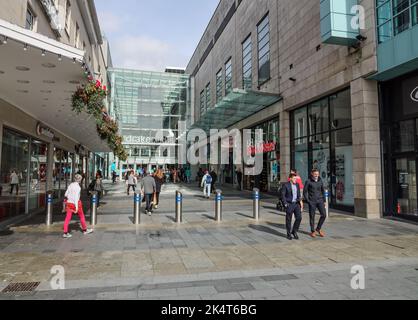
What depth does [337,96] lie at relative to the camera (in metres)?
14.0

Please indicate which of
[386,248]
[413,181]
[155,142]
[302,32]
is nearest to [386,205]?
[413,181]

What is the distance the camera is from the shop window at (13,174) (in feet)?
33.7

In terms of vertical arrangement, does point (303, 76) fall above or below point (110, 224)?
above

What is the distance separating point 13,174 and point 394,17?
13.9m

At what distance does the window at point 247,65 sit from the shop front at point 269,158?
11.1ft

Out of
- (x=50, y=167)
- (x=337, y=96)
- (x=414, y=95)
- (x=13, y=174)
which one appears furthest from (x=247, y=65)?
(x=13, y=174)

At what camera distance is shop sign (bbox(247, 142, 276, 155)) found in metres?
20.4

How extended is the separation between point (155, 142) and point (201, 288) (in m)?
43.1

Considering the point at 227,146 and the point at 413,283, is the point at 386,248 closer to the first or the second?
the point at 413,283

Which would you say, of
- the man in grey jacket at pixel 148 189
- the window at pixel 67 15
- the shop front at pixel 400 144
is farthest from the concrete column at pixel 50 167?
the shop front at pixel 400 144

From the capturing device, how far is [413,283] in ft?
16.2

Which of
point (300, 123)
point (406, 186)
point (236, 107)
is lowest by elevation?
point (406, 186)

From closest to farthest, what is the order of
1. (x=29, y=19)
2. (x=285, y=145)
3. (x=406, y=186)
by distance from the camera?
(x=29, y=19), (x=406, y=186), (x=285, y=145)

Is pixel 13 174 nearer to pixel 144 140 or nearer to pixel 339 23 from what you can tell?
pixel 339 23
